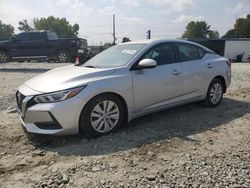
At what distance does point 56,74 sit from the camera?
5621 mm

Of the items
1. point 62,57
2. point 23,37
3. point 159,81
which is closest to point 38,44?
point 23,37

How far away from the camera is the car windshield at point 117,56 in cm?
583

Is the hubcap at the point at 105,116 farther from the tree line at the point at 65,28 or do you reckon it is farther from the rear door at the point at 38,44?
the tree line at the point at 65,28

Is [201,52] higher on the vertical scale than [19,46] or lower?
higher

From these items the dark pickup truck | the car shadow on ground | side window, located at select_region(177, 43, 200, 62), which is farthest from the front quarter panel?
the dark pickup truck

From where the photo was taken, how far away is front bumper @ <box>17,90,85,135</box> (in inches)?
189

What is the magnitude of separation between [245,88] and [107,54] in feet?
17.8

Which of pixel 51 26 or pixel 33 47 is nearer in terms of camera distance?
pixel 33 47

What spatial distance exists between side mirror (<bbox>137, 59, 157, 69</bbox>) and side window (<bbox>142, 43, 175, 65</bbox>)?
0.29 meters

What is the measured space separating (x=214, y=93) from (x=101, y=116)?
317cm

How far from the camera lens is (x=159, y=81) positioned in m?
5.91

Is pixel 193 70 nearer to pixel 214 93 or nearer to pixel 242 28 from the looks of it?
pixel 214 93

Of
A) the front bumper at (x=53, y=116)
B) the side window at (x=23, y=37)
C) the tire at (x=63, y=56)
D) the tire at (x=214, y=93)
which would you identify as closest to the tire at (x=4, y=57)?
the side window at (x=23, y=37)

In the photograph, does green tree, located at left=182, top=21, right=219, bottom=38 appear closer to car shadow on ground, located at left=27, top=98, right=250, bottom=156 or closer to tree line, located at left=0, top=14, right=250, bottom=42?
tree line, located at left=0, top=14, right=250, bottom=42
